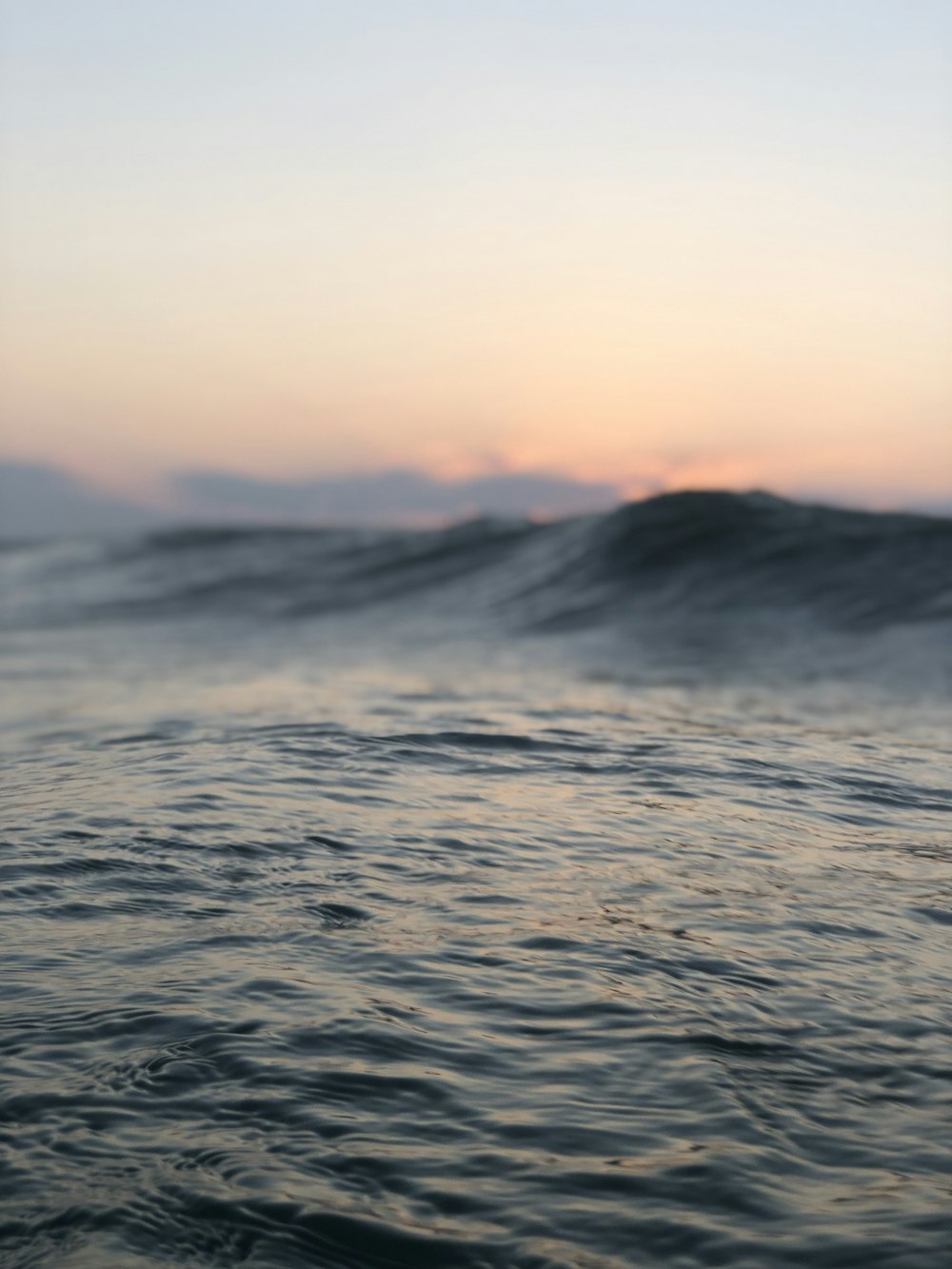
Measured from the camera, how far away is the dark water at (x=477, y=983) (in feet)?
6.20

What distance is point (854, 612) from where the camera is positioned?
35.9ft

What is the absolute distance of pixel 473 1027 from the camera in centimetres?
250

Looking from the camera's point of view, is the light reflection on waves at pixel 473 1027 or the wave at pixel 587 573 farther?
the wave at pixel 587 573

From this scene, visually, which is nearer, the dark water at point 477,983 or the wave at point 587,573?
the dark water at point 477,983

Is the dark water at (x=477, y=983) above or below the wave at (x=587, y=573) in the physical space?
below

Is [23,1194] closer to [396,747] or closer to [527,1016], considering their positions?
[527,1016]

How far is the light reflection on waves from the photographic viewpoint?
1.87 meters

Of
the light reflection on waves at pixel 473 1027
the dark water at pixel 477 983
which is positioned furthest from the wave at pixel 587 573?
the light reflection on waves at pixel 473 1027

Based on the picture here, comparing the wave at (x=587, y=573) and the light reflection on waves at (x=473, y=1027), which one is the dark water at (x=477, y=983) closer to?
the light reflection on waves at (x=473, y=1027)

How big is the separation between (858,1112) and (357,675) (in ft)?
22.0

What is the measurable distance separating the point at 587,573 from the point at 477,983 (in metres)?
11.5

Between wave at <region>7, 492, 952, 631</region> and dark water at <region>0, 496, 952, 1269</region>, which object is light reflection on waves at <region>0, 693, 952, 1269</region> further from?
wave at <region>7, 492, 952, 631</region>

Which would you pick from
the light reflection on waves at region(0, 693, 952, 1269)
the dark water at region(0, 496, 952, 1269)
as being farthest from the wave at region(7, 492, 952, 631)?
the light reflection on waves at region(0, 693, 952, 1269)

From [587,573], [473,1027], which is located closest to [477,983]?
[473,1027]
